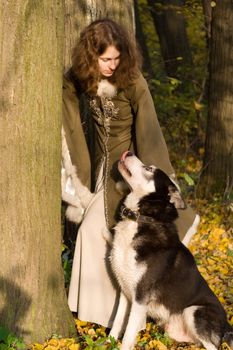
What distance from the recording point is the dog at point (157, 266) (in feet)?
17.6

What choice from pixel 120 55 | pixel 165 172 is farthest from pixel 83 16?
pixel 165 172

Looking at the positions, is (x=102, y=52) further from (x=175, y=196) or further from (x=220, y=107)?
(x=220, y=107)

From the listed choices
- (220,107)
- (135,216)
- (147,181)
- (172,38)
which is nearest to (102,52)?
(147,181)

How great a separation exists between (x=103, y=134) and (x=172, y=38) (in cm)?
951

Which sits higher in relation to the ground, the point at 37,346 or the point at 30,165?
the point at 30,165

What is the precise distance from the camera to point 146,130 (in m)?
5.59

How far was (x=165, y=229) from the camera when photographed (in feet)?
18.0

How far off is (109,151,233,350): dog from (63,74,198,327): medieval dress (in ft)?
0.70

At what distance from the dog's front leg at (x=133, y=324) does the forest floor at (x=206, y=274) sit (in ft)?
0.36

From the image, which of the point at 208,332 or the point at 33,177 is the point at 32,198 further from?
the point at 208,332

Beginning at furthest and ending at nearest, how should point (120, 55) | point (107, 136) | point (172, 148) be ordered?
1. point (172, 148)
2. point (107, 136)
3. point (120, 55)

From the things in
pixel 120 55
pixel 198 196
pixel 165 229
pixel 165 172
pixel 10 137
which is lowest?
pixel 198 196

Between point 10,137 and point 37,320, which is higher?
point 10,137

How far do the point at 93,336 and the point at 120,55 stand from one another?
8.08 ft
